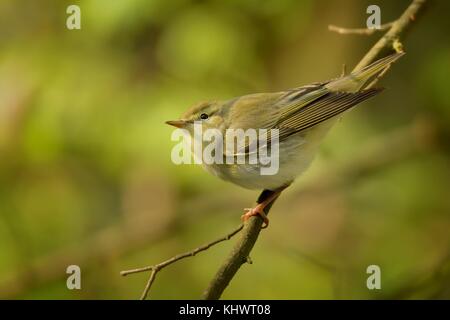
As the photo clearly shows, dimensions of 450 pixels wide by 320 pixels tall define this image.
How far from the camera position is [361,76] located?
3.82m

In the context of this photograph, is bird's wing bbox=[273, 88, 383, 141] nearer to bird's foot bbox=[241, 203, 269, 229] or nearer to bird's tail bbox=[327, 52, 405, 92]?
bird's tail bbox=[327, 52, 405, 92]

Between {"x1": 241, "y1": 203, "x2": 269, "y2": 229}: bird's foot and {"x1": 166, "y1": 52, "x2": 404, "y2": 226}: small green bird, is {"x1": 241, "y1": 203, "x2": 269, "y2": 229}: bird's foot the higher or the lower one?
the lower one

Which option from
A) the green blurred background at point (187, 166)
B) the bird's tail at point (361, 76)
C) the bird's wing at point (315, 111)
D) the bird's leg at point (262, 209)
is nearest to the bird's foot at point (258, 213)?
the bird's leg at point (262, 209)

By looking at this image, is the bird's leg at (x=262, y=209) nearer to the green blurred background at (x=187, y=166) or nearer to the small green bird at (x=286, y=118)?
the small green bird at (x=286, y=118)

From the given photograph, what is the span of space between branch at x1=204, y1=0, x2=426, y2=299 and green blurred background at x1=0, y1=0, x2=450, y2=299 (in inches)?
49.5

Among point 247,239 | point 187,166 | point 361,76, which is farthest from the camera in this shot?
point 187,166

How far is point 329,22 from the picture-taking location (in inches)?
257

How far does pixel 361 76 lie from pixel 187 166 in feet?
6.13

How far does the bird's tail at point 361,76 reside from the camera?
3727mm

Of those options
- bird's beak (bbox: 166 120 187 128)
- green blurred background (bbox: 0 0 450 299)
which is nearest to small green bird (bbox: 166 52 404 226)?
bird's beak (bbox: 166 120 187 128)

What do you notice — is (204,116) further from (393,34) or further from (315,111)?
(393,34)

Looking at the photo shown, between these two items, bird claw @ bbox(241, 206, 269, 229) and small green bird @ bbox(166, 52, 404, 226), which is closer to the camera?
bird claw @ bbox(241, 206, 269, 229)

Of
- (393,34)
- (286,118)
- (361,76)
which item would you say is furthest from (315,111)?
(393,34)

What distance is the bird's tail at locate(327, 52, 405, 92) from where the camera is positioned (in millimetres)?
3727
